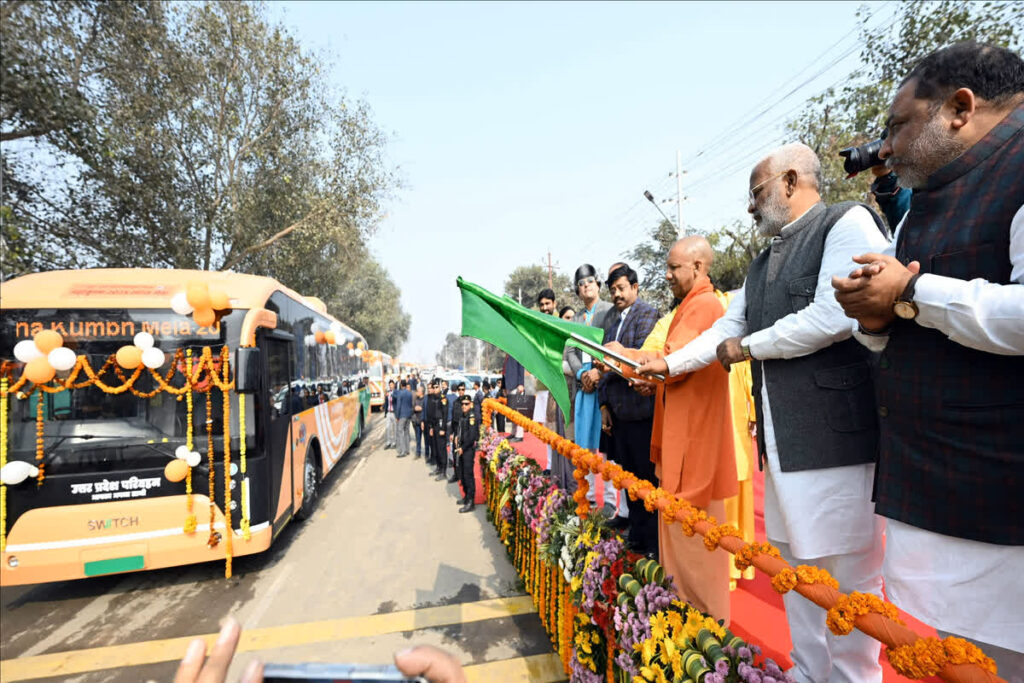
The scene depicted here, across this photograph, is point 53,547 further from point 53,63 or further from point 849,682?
point 53,63

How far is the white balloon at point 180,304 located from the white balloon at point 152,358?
0.41 meters

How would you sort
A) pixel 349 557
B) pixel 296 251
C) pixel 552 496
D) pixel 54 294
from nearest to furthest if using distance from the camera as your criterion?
pixel 552 496 < pixel 54 294 < pixel 349 557 < pixel 296 251

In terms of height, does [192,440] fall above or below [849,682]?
above

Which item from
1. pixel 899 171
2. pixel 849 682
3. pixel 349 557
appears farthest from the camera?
pixel 349 557

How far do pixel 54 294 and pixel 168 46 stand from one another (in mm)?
9575

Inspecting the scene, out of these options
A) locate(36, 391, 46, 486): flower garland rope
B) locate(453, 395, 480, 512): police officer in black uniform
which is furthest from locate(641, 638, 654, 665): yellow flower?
locate(453, 395, 480, 512): police officer in black uniform

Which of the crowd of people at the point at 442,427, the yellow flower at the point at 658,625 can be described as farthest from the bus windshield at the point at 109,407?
the yellow flower at the point at 658,625

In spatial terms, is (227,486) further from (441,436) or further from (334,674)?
(441,436)

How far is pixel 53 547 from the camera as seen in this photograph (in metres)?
4.19

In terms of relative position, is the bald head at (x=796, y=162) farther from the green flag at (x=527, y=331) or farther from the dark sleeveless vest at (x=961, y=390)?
the green flag at (x=527, y=331)

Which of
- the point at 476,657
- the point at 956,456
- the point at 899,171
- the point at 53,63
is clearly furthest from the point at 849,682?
the point at 53,63

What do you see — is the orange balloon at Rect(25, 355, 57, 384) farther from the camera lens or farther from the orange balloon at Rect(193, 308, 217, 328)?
the camera lens

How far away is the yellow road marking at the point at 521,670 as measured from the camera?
3168 millimetres

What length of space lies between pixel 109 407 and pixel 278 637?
2.62 meters
